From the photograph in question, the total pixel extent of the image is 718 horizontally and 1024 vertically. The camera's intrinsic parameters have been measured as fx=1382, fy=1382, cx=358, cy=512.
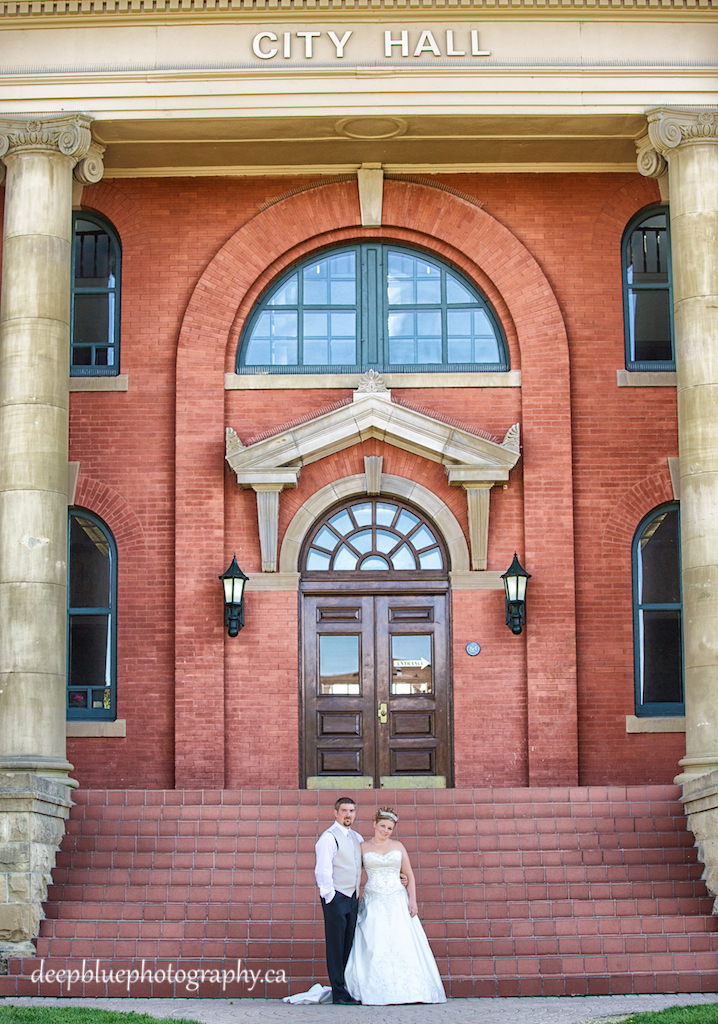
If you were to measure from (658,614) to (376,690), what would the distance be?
3516 mm

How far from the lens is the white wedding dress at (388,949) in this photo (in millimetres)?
10258

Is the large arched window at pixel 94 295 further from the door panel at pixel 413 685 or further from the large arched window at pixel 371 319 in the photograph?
the door panel at pixel 413 685

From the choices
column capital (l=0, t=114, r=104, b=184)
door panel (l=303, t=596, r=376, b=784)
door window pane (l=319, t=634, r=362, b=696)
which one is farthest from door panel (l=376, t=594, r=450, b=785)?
column capital (l=0, t=114, r=104, b=184)

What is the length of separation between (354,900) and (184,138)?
29.4ft

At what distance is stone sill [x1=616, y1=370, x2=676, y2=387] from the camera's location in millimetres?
16812

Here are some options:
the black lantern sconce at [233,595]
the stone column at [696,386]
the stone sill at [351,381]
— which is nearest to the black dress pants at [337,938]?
the stone column at [696,386]

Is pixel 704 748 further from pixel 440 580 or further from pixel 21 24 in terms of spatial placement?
pixel 21 24

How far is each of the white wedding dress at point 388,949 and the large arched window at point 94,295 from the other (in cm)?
861

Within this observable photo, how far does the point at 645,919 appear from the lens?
11.9 m

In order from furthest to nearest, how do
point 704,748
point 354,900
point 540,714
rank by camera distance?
point 540,714 → point 704,748 → point 354,900

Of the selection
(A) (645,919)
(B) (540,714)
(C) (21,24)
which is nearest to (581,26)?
(C) (21,24)

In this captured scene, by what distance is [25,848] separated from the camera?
40.5 feet

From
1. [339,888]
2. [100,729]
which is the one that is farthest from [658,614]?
[339,888]

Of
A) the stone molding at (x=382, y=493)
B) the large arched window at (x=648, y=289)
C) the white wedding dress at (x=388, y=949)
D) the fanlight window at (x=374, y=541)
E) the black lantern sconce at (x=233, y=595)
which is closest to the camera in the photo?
the white wedding dress at (x=388, y=949)
